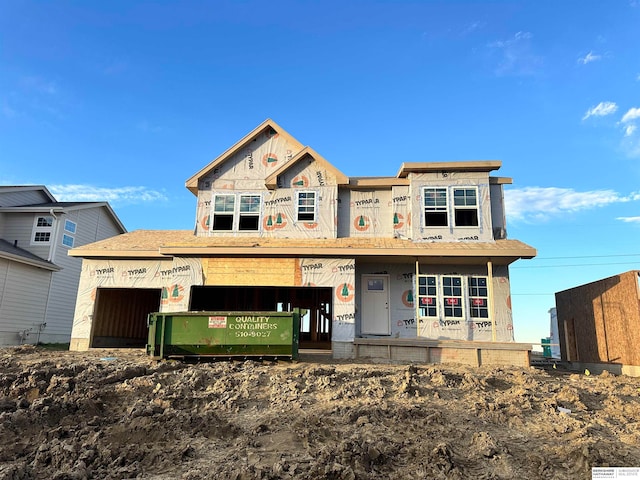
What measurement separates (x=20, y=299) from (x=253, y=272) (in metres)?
12.9

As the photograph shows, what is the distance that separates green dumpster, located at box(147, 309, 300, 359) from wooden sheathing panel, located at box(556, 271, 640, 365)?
33.2ft

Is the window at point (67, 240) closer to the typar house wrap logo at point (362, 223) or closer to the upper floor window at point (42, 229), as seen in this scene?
the upper floor window at point (42, 229)

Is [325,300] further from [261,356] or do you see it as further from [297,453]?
[297,453]

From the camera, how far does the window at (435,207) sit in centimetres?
1467

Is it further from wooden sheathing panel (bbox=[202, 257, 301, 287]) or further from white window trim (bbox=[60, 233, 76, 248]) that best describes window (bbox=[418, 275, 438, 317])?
white window trim (bbox=[60, 233, 76, 248])

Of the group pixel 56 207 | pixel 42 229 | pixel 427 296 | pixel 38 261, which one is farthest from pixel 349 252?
pixel 42 229

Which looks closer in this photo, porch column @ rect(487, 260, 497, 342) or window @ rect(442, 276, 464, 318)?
porch column @ rect(487, 260, 497, 342)

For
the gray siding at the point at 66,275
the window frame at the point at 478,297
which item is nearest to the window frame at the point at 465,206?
the window frame at the point at 478,297

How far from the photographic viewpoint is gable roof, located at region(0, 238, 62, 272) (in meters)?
18.5

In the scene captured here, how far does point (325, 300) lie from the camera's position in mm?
18422

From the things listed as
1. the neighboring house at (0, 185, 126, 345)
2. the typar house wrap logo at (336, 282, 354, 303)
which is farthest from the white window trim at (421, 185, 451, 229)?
the neighboring house at (0, 185, 126, 345)

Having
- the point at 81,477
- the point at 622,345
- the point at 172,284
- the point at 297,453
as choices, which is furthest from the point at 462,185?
the point at 81,477

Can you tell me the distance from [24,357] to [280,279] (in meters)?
8.17

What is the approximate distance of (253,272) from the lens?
14.1 m
